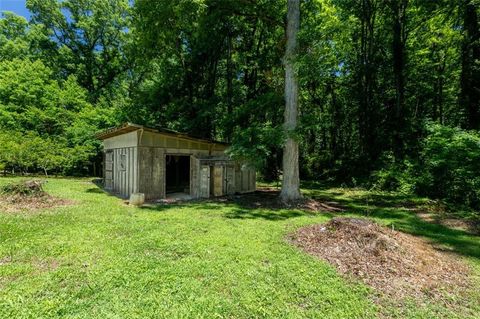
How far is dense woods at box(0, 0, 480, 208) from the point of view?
1088cm

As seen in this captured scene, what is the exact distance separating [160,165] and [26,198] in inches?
170

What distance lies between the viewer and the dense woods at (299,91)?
35.7 feet

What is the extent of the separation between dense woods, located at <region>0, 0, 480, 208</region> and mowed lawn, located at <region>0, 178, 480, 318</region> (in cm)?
507

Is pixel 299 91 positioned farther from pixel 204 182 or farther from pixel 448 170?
pixel 448 170

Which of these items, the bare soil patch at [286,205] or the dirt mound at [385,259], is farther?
the bare soil patch at [286,205]

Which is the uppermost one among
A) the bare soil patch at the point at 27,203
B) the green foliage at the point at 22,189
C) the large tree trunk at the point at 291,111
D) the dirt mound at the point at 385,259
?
the large tree trunk at the point at 291,111

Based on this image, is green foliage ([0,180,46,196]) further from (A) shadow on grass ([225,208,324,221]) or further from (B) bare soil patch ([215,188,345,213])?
(B) bare soil patch ([215,188,345,213])

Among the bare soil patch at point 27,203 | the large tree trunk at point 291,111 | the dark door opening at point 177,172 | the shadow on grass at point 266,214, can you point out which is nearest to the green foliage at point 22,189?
the bare soil patch at point 27,203

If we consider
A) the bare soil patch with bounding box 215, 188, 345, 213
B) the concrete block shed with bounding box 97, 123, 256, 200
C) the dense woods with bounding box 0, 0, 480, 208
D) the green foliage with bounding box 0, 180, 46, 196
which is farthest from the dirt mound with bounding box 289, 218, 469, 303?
the green foliage with bounding box 0, 180, 46, 196

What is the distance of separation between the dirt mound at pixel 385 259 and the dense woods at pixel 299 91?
5116 millimetres

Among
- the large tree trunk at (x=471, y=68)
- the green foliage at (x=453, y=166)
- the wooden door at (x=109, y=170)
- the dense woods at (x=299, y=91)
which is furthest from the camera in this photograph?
the wooden door at (x=109, y=170)

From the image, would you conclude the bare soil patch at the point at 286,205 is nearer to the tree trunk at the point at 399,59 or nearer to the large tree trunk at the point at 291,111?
the large tree trunk at the point at 291,111

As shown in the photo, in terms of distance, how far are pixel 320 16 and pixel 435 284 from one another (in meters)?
12.6

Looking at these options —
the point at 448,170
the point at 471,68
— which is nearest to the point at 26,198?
the point at 448,170
